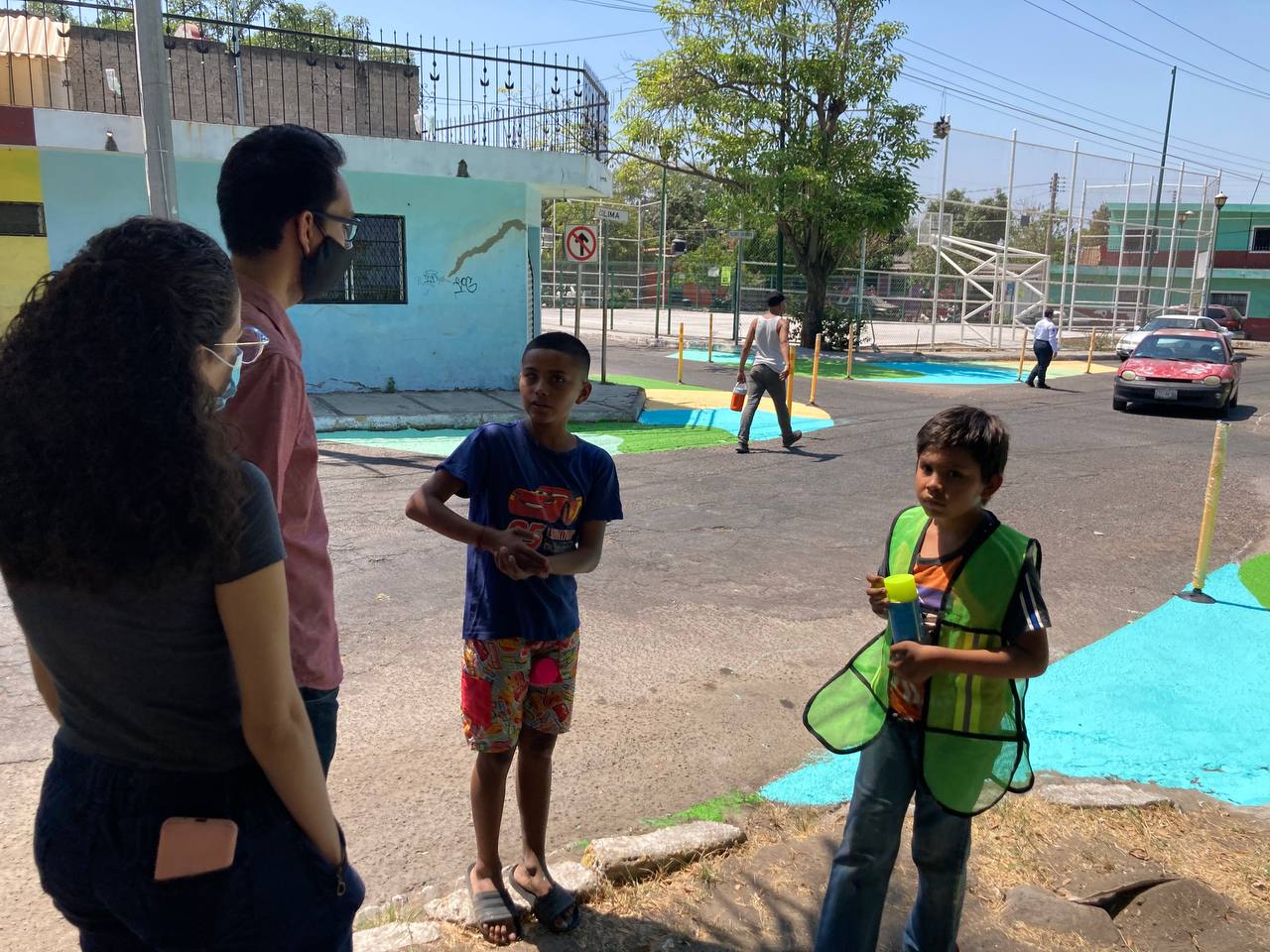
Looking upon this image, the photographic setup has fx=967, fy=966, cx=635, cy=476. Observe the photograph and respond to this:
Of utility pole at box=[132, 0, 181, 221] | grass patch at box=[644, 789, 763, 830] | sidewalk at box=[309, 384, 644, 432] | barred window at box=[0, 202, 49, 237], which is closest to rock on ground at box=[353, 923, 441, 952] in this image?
grass patch at box=[644, 789, 763, 830]

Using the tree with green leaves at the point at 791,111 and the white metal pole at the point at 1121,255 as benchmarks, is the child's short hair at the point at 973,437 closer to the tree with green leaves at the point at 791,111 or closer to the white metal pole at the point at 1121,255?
the tree with green leaves at the point at 791,111

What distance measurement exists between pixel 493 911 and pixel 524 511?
1165 mm

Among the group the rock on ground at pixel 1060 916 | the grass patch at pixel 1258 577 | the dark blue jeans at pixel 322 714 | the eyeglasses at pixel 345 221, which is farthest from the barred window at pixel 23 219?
the grass patch at pixel 1258 577

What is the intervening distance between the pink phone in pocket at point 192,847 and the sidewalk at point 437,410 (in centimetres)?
997

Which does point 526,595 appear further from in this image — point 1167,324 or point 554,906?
point 1167,324

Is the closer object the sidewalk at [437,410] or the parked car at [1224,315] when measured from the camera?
the sidewalk at [437,410]

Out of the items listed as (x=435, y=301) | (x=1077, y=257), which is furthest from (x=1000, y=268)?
(x=435, y=301)

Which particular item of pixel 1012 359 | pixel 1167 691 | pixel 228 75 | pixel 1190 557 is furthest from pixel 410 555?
pixel 1012 359

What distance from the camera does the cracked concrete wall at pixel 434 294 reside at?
540 inches

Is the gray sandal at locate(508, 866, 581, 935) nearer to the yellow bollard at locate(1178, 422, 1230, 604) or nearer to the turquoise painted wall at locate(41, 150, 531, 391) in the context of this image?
the yellow bollard at locate(1178, 422, 1230, 604)

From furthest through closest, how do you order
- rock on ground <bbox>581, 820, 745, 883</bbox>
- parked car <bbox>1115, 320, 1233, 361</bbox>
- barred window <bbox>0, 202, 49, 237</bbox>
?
parked car <bbox>1115, 320, 1233, 361</bbox>
barred window <bbox>0, 202, 49, 237</bbox>
rock on ground <bbox>581, 820, 745, 883</bbox>

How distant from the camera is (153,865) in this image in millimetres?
1479

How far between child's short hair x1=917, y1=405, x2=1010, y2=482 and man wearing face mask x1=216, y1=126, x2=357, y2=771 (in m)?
1.50

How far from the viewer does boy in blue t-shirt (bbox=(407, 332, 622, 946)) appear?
2.77 meters
